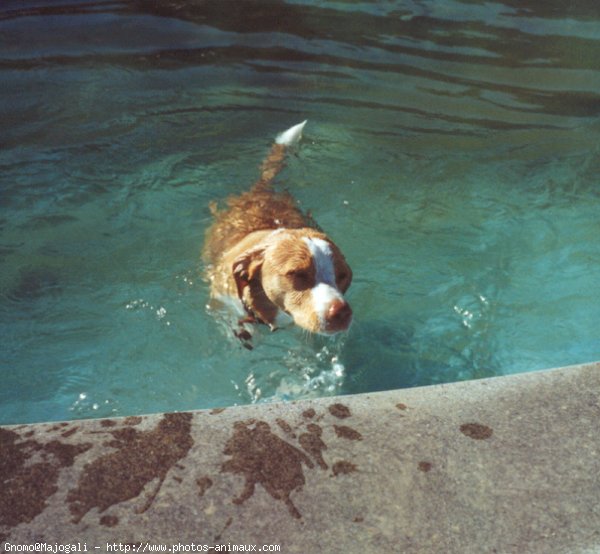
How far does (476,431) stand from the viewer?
2.82 m

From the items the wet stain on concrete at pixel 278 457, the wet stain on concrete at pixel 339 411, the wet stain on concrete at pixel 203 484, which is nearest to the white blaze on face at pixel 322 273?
the wet stain on concrete at pixel 339 411

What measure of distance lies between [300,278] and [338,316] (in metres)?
0.30

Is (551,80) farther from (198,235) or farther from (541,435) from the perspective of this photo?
(541,435)

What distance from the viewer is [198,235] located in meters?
5.57

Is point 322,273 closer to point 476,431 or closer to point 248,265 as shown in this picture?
point 248,265

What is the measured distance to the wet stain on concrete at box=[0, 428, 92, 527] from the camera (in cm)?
241

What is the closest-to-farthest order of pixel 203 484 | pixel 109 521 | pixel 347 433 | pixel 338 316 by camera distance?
pixel 109 521
pixel 203 484
pixel 347 433
pixel 338 316

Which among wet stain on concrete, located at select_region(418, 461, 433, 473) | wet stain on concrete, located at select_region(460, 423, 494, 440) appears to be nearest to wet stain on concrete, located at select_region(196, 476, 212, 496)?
wet stain on concrete, located at select_region(418, 461, 433, 473)

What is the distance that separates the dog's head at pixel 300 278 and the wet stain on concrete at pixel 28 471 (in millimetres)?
1393

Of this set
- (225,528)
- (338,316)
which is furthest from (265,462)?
(338,316)

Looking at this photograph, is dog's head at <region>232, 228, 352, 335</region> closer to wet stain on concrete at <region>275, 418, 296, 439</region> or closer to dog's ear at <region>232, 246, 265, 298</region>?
dog's ear at <region>232, 246, 265, 298</region>

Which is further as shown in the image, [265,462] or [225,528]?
[265,462]

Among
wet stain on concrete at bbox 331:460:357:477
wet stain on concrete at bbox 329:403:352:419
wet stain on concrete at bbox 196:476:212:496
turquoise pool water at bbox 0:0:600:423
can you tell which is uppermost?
wet stain on concrete at bbox 329:403:352:419

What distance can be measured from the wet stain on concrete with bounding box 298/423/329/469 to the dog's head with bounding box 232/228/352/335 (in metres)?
0.88
